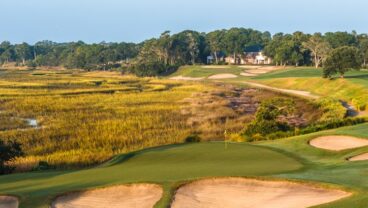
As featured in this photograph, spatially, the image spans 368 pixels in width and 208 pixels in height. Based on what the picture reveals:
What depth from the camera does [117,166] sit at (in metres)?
30.2

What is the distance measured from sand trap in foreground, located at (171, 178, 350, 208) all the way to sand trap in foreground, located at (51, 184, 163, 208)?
1220mm

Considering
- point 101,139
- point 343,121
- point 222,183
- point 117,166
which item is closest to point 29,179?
point 117,166

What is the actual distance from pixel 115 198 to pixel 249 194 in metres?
5.85

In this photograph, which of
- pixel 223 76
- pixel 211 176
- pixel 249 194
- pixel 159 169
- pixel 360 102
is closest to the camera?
pixel 249 194

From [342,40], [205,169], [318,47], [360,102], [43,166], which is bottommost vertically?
[43,166]

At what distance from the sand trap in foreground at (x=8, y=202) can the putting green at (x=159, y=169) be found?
0.32 meters

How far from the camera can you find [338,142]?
33.9 metres

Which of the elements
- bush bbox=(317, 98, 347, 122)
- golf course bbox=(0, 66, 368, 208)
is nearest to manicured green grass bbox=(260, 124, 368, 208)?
golf course bbox=(0, 66, 368, 208)

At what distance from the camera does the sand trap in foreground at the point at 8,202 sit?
70.4 ft

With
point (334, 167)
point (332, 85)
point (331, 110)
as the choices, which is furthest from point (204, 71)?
point (334, 167)

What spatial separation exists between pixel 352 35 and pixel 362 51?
35.8 metres

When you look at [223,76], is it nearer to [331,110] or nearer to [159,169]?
[331,110]

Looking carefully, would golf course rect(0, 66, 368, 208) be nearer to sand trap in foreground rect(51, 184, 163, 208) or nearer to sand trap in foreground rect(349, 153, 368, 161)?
sand trap in foreground rect(51, 184, 163, 208)

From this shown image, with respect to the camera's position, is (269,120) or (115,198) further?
(269,120)
